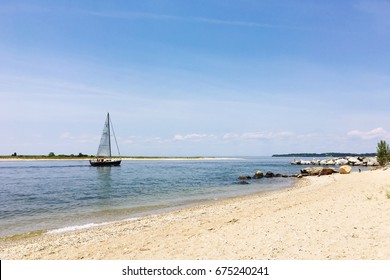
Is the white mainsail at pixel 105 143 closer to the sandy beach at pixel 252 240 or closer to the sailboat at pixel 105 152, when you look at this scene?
the sailboat at pixel 105 152

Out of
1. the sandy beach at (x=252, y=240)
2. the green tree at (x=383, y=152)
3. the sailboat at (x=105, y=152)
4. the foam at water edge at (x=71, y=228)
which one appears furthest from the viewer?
the sailboat at (x=105, y=152)

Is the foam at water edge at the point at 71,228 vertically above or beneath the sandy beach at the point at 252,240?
beneath

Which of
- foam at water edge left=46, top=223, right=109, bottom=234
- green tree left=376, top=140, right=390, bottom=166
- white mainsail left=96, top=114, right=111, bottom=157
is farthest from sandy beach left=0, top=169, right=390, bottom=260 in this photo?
white mainsail left=96, top=114, right=111, bottom=157

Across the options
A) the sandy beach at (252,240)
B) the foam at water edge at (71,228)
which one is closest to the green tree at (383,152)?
the sandy beach at (252,240)

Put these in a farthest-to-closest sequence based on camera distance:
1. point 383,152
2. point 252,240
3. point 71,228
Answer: point 383,152, point 71,228, point 252,240

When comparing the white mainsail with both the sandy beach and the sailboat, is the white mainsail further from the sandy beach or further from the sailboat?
the sandy beach

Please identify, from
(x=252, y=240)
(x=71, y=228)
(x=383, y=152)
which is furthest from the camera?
(x=383, y=152)

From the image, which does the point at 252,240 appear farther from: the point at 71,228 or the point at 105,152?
the point at 105,152

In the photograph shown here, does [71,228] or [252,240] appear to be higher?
[252,240]

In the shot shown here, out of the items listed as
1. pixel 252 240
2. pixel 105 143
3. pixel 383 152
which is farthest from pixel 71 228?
pixel 105 143

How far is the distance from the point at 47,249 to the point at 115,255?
406 centimetres
